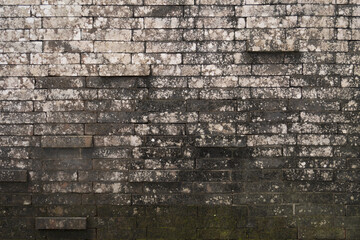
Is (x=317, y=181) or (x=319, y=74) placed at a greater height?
(x=319, y=74)

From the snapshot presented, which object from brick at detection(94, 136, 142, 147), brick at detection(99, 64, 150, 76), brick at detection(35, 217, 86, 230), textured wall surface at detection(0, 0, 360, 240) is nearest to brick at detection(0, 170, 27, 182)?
textured wall surface at detection(0, 0, 360, 240)

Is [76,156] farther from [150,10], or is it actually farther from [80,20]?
[150,10]

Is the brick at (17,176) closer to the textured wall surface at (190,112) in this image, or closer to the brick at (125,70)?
the textured wall surface at (190,112)

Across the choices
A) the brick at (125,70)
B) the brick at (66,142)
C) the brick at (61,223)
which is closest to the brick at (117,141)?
the brick at (66,142)

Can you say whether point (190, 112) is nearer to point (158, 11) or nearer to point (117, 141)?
point (117, 141)

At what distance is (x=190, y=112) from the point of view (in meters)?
4.13

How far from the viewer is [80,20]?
4117 mm

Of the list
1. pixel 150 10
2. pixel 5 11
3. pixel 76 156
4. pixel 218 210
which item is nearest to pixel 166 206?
pixel 218 210

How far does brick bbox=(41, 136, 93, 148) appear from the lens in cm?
413

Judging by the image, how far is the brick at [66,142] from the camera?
413cm

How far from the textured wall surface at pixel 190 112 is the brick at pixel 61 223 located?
20 millimetres

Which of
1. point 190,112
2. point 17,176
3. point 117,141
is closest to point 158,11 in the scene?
point 190,112

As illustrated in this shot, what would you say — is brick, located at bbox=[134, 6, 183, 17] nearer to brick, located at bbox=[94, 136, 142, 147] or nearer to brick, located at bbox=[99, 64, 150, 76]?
brick, located at bbox=[99, 64, 150, 76]

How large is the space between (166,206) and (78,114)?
5.81ft
